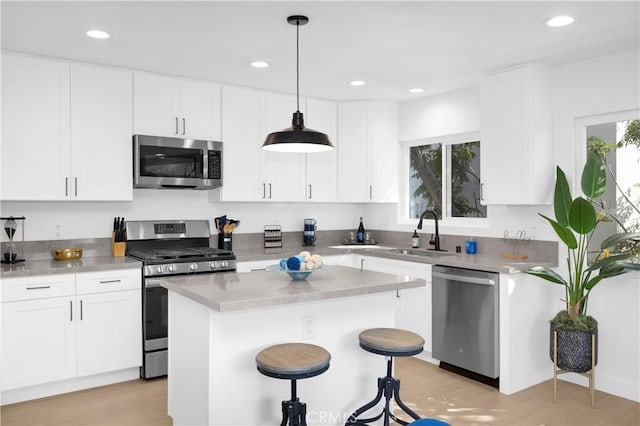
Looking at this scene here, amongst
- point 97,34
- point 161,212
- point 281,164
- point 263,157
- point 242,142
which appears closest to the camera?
point 97,34

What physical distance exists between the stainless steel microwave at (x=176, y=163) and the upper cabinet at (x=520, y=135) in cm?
245

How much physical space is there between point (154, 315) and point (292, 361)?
1968 mm

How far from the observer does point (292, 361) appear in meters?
2.33

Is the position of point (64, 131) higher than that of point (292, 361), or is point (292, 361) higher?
point (64, 131)

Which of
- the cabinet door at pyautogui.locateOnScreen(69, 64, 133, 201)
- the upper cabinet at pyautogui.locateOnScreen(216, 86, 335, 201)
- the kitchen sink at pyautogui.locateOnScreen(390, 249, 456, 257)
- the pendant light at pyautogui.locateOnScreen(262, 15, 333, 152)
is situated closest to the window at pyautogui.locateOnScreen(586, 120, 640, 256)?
the kitchen sink at pyautogui.locateOnScreen(390, 249, 456, 257)

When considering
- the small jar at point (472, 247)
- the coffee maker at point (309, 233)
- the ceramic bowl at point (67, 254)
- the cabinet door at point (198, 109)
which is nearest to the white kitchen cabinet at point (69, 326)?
the ceramic bowl at point (67, 254)

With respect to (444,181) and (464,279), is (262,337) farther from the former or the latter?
(444,181)

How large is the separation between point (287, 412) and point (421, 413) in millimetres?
1280

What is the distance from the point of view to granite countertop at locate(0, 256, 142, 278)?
3.41 m

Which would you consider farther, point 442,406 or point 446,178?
point 446,178

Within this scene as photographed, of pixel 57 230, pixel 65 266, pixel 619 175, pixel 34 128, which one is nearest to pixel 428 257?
pixel 619 175

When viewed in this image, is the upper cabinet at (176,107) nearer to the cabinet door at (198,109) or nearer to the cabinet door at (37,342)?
the cabinet door at (198,109)

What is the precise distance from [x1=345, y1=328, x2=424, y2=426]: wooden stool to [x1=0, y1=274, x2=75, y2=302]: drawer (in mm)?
2231

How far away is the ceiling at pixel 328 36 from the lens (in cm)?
283
